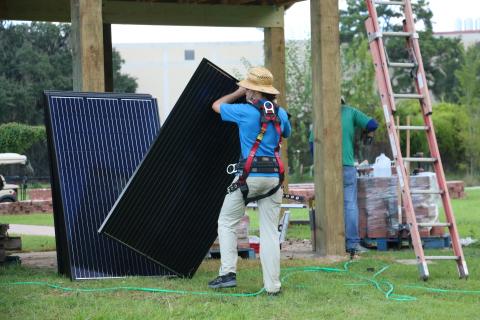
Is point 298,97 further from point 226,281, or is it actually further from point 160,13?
point 226,281

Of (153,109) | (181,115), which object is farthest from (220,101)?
(153,109)

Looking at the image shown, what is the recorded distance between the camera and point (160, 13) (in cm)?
1493

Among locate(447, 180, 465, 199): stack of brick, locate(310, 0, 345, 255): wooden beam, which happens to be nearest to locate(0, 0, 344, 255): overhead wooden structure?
locate(310, 0, 345, 255): wooden beam

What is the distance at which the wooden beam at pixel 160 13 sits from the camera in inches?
559

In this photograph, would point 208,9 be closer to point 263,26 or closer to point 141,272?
point 263,26

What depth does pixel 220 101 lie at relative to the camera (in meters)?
8.83

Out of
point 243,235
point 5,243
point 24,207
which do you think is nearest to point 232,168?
point 243,235

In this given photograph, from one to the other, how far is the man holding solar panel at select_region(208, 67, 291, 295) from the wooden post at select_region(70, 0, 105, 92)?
2010 mm

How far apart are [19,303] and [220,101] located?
2.62 meters

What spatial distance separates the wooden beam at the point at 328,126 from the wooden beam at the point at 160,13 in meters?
4.08

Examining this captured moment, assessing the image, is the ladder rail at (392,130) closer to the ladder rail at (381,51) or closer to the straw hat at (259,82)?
the ladder rail at (381,51)

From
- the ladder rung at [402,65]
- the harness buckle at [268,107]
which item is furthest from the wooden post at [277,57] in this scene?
the harness buckle at [268,107]

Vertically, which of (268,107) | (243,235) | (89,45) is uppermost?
(89,45)

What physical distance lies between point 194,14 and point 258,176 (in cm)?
742
